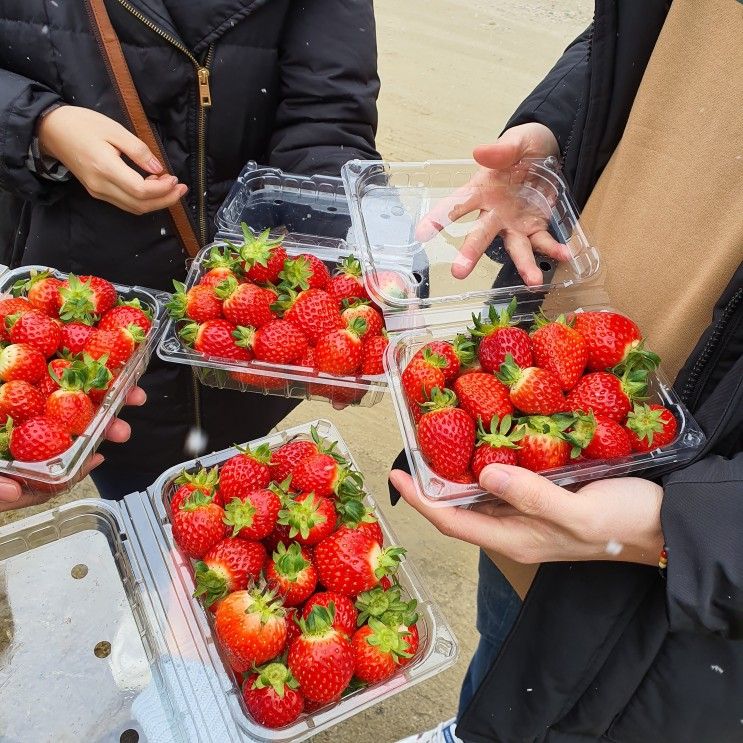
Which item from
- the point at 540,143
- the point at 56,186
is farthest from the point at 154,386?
the point at 540,143

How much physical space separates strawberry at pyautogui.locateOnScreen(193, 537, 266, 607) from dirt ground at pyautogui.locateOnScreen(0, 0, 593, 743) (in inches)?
38.3

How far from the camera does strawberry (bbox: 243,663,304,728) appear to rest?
1.06 m

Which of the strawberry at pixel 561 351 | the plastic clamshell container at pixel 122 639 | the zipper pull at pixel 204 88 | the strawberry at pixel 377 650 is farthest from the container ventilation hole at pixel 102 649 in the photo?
the zipper pull at pixel 204 88

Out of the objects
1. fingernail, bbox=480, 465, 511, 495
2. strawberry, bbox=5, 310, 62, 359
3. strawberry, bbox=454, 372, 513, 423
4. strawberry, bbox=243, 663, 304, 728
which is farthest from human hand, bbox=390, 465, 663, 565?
strawberry, bbox=5, 310, 62, 359

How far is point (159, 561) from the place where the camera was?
1.27 metres

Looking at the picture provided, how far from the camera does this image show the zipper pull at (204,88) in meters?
1.35

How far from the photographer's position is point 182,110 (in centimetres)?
142

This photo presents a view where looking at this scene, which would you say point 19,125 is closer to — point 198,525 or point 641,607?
point 198,525

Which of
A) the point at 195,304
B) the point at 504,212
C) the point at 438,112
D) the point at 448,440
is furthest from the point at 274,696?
the point at 438,112

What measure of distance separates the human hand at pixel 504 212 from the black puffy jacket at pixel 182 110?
31cm

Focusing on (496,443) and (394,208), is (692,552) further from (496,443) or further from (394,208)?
(394,208)

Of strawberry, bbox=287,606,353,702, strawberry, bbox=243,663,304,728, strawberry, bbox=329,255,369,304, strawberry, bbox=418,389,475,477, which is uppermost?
strawberry, bbox=418,389,475,477

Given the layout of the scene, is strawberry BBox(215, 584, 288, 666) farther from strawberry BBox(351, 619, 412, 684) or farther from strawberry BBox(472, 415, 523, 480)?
strawberry BBox(472, 415, 523, 480)

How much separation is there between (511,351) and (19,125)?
1005 mm
